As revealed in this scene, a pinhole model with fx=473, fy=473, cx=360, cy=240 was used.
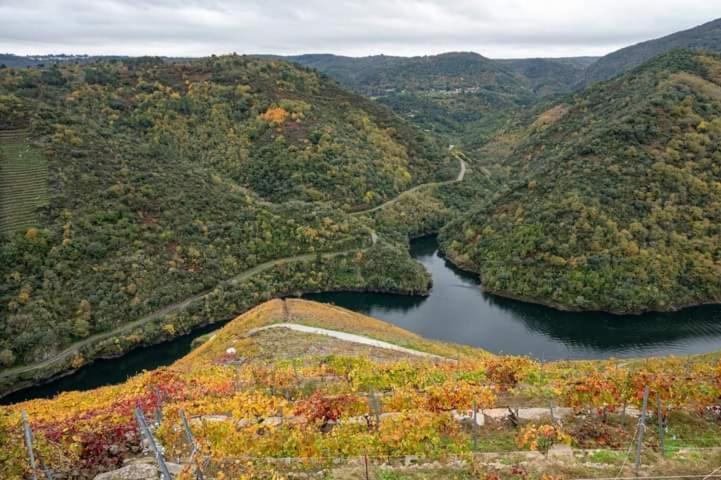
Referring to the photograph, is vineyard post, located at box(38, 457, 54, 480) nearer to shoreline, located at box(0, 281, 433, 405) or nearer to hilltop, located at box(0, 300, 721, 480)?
hilltop, located at box(0, 300, 721, 480)

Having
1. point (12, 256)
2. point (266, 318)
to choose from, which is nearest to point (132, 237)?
point (12, 256)

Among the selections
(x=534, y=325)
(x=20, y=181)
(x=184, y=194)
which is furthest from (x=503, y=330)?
(x=20, y=181)

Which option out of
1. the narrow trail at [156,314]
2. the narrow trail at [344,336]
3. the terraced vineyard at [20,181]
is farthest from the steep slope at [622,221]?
the terraced vineyard at [20,181]

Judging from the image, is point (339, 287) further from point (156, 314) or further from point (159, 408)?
point (159, 408)

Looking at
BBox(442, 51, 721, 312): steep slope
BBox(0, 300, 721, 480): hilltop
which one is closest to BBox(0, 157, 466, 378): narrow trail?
BBox(442, 51, 721, 312): steep slope

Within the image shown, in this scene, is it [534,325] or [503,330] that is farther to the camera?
[534,325]

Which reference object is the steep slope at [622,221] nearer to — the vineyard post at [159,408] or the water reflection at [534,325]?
the water reflection at [534,325]
